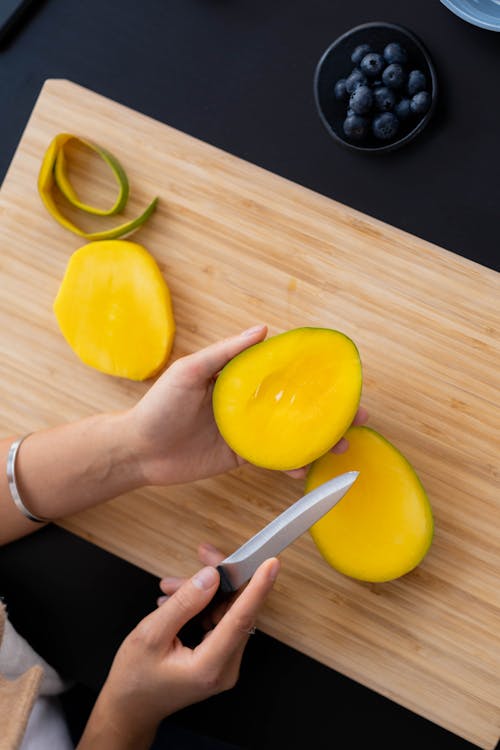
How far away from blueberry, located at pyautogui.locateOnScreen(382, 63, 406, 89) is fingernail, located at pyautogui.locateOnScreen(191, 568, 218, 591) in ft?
2.54

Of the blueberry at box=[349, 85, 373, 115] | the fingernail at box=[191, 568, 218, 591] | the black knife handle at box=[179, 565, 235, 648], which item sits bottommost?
the black knife handle at box=[179, 565, 235, 648]

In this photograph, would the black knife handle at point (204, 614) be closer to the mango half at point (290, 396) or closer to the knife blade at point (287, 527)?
the knife blade at point (287, 527)

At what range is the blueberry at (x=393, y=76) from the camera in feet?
3.96

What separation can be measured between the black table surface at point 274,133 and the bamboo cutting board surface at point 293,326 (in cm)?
8

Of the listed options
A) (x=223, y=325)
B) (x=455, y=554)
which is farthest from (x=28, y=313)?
(x=455, y=554)

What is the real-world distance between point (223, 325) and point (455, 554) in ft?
1.67

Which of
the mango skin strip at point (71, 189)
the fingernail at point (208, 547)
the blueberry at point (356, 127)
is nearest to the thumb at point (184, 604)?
the fingernail at point (208, 547)

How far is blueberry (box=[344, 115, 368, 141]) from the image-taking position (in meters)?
A: 1.24

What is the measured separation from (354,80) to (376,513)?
2.17 ft

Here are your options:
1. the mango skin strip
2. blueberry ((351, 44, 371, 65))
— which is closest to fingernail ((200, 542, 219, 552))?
the mango skin strip

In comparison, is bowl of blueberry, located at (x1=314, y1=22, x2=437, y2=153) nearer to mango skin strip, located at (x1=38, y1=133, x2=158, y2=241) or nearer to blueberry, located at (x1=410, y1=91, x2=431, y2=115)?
blueberry, located at (x1=410, y1=91, x2=431, y2=115)

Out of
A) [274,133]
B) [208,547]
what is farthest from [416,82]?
[208,547]

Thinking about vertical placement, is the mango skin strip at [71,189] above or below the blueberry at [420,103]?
below

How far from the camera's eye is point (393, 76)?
1.21 metres
